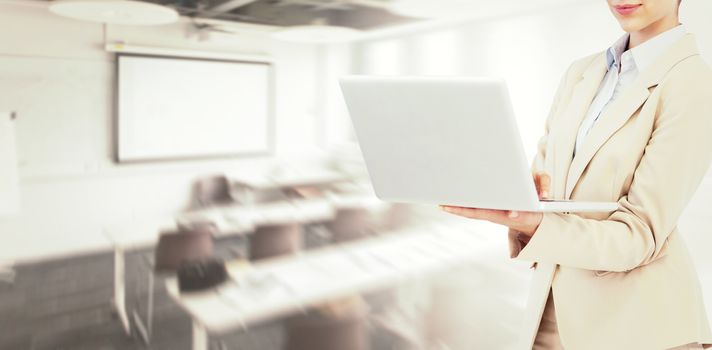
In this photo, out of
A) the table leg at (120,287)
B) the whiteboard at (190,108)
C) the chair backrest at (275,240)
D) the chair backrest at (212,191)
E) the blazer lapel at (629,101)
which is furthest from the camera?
the chair backrest at (275,240)

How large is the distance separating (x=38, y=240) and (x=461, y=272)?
241 centimetres

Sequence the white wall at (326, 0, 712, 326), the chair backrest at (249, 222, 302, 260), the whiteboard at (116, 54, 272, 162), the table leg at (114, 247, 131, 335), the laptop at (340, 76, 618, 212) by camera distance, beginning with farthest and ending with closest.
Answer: the chair backrest at (249, 222, 302, 260), the whiteboard at (116, 54, 272, 162), the table leg at (114, 247, 131, 335), the white wall at (326, 0, 712, 326), the laptop at (340, 76, 618, 212)

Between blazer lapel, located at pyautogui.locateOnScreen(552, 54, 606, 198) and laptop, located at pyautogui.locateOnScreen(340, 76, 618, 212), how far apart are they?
20 cm

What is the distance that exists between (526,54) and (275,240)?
1.85 metres

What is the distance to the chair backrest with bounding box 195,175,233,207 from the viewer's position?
3.05 m

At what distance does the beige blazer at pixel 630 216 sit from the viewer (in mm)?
915

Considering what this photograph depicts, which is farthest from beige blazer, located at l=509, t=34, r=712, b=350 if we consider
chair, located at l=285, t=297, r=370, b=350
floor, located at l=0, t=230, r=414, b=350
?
floor, located at l=0, t=230, r=414, b=350

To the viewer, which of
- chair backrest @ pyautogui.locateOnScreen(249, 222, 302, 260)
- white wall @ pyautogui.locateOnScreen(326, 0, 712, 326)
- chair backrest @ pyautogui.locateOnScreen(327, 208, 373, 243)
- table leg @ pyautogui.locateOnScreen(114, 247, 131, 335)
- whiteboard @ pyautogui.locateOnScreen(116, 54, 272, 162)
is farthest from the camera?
chair backrest @ pyautogui.locateOnScreen(327, 208, 373, 243)

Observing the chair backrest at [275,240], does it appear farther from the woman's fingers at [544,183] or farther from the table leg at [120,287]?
the woman's fingers at [544,183]

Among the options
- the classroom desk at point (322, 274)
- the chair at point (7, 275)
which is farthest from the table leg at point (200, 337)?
the chair at point (7, 275)

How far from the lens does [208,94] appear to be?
3049 millimetres

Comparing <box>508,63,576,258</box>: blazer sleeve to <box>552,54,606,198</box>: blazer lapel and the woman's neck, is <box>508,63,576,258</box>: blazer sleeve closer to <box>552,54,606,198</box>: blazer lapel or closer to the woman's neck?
<box>552,54,606,198</box>: blazer lapel

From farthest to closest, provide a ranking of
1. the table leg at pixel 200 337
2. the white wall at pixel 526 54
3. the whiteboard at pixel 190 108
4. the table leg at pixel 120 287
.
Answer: the whiteboard at pixel 190 108 < the table leg at pixel 120 287 < the table leg at pixel 200 337 < the white wall at pixel 526 54

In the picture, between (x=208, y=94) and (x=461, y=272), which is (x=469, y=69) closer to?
(x=461, y=272)
